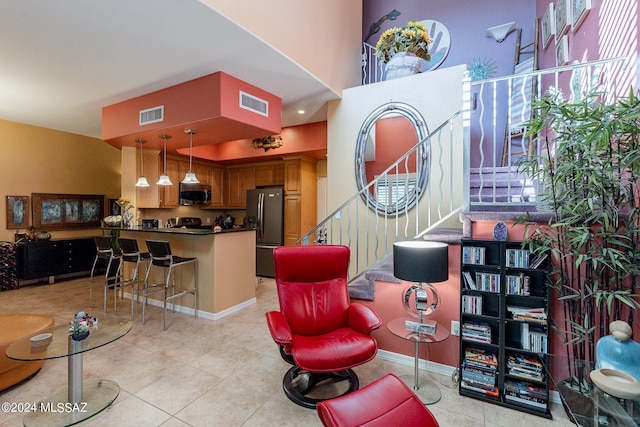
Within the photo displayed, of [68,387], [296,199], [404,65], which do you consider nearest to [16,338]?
[68,387]

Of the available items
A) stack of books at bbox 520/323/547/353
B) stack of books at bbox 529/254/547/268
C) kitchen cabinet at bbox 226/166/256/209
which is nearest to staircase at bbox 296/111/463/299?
stack of books at bbox 529/254/547/268

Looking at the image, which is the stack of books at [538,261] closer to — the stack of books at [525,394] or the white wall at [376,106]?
the stack of books at [525,394]

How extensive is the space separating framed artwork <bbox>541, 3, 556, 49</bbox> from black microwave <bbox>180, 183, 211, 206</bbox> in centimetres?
619

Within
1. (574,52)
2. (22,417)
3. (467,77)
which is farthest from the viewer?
(574,52)

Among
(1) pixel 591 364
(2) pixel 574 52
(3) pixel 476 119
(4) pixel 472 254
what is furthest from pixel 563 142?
(3) pixel 476 119

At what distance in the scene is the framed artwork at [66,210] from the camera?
560 centimetres

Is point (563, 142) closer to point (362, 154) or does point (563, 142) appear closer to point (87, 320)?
point (362, 154)

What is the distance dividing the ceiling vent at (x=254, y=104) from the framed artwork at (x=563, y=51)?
3.44 meters

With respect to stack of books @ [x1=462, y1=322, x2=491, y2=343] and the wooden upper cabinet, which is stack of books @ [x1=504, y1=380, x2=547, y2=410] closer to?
stack of books @ [x1=462, y1=322, x2=491, y2=343]

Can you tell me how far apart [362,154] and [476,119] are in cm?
186

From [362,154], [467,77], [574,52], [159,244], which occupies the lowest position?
[159,244]

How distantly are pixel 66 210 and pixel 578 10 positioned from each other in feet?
27.7

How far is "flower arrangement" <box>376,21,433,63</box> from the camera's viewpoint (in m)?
4.03

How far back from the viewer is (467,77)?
2.47 metres
